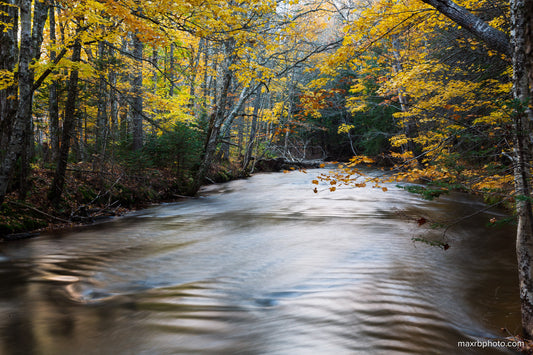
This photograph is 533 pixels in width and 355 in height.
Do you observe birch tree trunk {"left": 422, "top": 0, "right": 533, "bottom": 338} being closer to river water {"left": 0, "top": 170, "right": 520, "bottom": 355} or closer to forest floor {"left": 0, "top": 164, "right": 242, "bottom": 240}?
river water {"left": 0, "top": 170, "right": 520, "bottom": 355}

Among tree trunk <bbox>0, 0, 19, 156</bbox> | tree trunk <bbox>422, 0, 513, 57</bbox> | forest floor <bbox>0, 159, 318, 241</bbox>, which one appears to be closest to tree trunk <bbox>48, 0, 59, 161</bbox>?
forest floor <bbox>0, 159, 318, 241</bbox>

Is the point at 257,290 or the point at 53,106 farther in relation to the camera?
the point at 53,106

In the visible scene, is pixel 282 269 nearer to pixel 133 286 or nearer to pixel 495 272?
pixel 133 286

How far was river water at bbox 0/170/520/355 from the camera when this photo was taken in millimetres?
2916

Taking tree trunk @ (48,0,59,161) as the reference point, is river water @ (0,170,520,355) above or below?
below

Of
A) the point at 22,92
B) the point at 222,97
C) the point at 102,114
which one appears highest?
the point at 222,97

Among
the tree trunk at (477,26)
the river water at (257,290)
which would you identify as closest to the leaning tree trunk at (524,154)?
the river water at (257,290)

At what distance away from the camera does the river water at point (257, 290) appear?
115 inches

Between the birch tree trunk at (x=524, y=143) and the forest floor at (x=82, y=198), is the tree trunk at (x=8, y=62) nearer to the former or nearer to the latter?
the forest floor at (x=82, y=198)

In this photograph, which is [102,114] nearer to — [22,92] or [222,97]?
[222,97]

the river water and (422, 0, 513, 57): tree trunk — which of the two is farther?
(422, 0, 513, 57): tree trunk

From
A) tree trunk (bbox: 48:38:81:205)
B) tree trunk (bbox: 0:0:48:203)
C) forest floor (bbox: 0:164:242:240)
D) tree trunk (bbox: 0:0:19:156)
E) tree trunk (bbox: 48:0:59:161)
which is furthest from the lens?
tree trunk (bbox: 48:0:59:161)

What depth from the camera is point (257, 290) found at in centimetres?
415

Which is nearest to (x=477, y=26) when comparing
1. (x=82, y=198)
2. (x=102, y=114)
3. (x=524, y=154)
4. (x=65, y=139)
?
(x=524, y=154)
